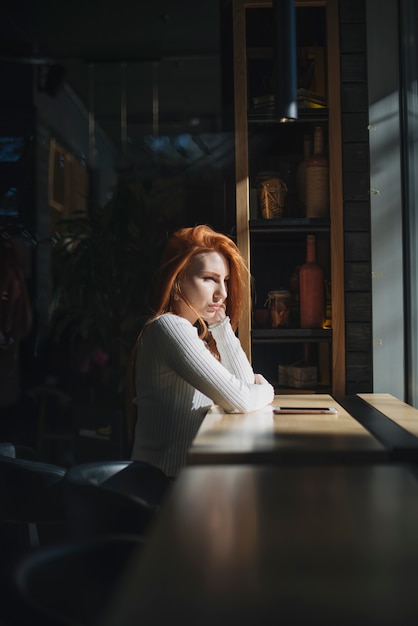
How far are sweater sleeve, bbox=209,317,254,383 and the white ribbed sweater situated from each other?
0.30 m

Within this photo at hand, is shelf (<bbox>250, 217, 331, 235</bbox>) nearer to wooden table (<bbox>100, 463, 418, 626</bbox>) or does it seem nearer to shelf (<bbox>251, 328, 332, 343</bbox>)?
shelf (<bbox>251, 328, 332, 343</bbox>)

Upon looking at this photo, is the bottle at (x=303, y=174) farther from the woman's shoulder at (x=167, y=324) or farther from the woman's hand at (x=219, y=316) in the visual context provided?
the woman's shoulder at (x=167, y=324)

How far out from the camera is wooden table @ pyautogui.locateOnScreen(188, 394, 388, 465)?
1931 millimetres

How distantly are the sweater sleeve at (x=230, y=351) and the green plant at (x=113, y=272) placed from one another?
1.76 metres

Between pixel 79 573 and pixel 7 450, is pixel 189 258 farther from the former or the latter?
pixel 79 573

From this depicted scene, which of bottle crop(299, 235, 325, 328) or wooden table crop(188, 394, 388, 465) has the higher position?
bottle crop(299, 235, 325, 328)

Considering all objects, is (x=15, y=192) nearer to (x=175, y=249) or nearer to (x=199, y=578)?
(x=175, y=249)

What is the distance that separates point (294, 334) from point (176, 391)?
0.79 m

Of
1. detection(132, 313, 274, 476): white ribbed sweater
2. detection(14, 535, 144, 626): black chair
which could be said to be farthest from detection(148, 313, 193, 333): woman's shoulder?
detection(14, 535, 144, 626): black chair

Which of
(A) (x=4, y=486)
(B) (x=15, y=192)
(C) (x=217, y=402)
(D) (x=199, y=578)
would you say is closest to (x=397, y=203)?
(C) (x=217, y=402)

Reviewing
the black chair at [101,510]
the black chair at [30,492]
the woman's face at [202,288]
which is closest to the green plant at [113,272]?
the woman's face at [202,288]

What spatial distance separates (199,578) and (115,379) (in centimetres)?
434

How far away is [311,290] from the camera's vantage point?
11.4ft

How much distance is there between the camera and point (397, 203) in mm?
3439
